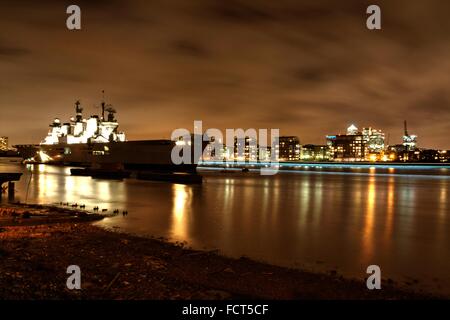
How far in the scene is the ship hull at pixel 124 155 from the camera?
5594 centimetres

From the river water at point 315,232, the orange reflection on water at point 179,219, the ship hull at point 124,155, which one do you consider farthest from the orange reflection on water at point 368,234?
the ship hull at point 124,155

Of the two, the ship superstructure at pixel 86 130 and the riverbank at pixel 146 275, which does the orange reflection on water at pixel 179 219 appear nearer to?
the riverbank at pixel 146 275

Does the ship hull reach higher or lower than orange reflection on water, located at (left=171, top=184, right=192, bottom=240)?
higher

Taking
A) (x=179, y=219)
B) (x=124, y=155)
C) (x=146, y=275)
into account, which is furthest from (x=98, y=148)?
(x=146, y=275)

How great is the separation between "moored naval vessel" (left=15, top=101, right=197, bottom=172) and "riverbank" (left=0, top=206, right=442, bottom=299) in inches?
1637

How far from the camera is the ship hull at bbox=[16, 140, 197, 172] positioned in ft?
184

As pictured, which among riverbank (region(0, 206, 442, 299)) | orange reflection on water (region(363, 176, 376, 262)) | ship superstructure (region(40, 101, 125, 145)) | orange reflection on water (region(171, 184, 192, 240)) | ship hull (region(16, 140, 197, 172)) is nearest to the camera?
riverbank (region(0, 206, 442, 299))

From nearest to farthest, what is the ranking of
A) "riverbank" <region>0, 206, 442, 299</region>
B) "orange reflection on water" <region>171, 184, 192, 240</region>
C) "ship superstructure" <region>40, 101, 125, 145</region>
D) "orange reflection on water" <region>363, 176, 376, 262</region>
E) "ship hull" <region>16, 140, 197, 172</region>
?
"riverbank" <region>0, 206, 442, 299</region> < "orange reflection on water" <region>363, 176, 376, 262</region> < "orange reflection on water" <region>171, 184, 192, 240</region> < "ship hull" <region>16, 140, 197, 172</region> < "ship superstructure" <region>40, 101, 125, 145</region>

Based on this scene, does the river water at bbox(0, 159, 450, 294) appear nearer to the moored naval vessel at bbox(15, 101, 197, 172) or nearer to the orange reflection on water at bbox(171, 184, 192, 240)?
the orange reflection on water at bbox(171, 184, 192, 240)

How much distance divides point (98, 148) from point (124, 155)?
394 inches

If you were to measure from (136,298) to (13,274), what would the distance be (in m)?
2.83

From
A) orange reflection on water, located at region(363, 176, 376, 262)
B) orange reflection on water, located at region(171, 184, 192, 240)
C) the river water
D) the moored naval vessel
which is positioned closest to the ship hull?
the moored naval vessel

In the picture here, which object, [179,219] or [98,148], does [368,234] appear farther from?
[98,148]
